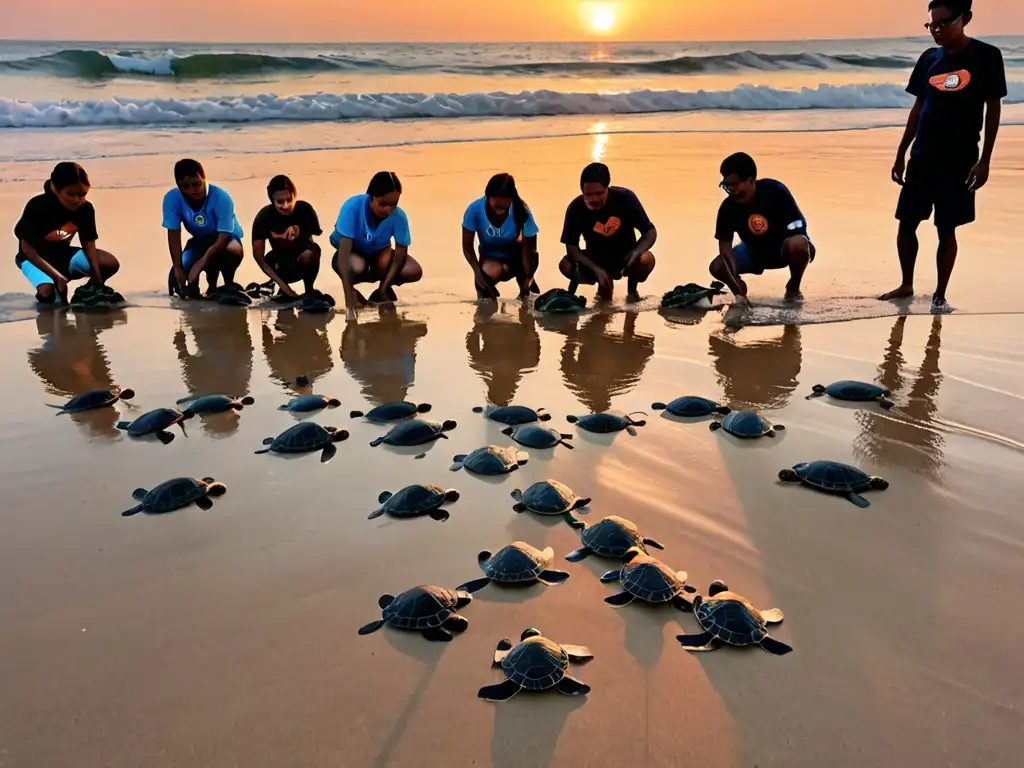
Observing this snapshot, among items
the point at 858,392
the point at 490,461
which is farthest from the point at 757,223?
the point at 490,461

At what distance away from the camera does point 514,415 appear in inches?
173

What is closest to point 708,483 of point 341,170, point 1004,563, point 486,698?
point 1004,563

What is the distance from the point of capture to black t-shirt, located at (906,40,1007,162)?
5.80 m

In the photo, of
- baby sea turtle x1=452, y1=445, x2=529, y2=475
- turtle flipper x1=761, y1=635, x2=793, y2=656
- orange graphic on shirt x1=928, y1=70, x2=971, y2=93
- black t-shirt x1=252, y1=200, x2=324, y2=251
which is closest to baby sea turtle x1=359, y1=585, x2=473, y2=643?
turtle flipper x1=761, y1=635, x2=793, y2=656

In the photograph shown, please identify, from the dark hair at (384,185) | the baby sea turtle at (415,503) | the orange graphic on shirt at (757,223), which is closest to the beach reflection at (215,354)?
the baby sea turtle at (415,503)

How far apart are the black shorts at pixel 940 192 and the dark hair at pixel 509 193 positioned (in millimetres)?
2972

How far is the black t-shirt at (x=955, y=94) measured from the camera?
580 centimetres

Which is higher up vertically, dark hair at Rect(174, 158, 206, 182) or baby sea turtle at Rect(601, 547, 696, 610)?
dark hair at Rect(174, 158, 206, 182)

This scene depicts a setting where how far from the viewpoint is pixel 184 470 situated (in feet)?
12.9

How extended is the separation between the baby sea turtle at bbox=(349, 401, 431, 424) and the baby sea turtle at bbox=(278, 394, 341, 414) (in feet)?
0.69

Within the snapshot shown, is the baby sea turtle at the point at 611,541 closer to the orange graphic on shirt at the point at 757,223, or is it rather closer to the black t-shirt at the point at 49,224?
the orange graphic on shirt at the point at 757,223

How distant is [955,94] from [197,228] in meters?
6.07

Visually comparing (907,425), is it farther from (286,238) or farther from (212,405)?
(286,238)

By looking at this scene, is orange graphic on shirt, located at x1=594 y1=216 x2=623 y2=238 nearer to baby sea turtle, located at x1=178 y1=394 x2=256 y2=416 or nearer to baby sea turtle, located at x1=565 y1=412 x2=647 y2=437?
baby sea turtle, located at x1=565 y1=412 x2=647 y2=437
